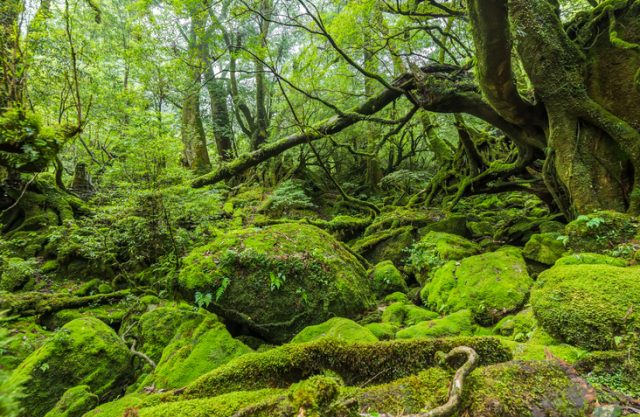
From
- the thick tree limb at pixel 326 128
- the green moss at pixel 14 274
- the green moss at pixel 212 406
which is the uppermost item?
the thick tree limb at pixel 326 128

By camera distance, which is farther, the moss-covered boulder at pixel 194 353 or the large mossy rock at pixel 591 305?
the moss-covered boulder at pixel 194 353

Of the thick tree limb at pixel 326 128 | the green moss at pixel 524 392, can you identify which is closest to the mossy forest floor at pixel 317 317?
the green moss at pixel 524 392

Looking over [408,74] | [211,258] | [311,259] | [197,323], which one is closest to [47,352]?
[197,323]

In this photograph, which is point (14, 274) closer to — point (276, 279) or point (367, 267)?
point (276, 279)

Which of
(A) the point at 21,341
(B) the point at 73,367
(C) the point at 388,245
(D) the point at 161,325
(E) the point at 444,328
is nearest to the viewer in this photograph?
(E) the point at 444,328

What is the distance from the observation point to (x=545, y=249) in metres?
5.14

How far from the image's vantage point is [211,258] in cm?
489

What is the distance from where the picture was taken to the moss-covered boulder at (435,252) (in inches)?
247

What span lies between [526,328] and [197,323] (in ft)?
13.7

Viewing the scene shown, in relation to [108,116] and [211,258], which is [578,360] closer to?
[211,258]

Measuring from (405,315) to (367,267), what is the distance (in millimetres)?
2462

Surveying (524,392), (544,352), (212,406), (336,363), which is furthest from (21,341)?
(544,352)

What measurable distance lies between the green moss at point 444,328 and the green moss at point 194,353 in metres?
2.03

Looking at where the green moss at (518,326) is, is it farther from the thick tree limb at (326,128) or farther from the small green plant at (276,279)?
the thick tree limb at (326,128)
